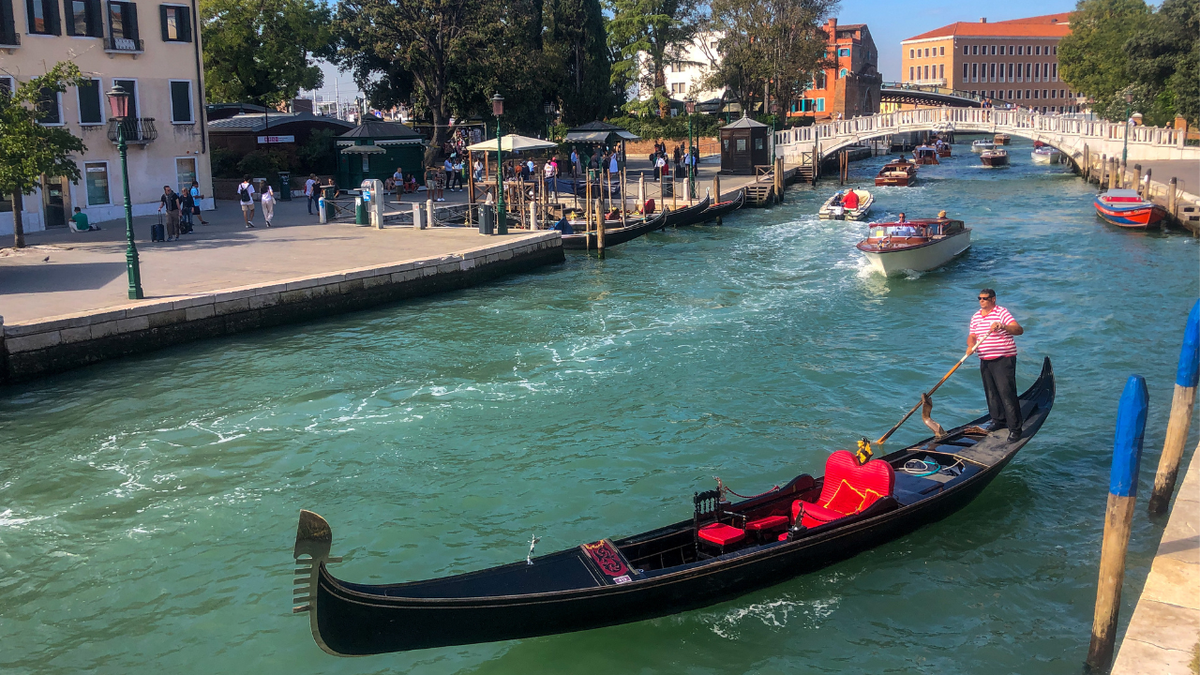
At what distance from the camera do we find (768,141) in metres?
38.4

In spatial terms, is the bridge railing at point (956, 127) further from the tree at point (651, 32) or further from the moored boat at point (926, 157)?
the tree at point (651, 32)

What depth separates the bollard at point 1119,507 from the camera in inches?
215

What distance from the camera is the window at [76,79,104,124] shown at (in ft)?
71.8

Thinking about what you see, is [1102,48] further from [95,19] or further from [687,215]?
[95,19]

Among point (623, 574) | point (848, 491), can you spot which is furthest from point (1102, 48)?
point (623, 574)

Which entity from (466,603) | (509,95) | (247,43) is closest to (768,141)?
(509,95)

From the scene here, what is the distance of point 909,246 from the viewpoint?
61.7 ft

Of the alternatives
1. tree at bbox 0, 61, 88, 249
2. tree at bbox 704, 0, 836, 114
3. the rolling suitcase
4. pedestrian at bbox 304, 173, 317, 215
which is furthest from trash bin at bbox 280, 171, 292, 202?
tree at bbox 704, 0, 836, 114

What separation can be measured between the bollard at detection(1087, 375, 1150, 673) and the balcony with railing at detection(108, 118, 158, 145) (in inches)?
878

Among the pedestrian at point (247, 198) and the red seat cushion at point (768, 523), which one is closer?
the red seat cushion at point (768, 523)

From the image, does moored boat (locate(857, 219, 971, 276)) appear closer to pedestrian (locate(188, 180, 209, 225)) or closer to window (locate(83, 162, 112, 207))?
pedestrian (locate(188, 180, 209, 225))

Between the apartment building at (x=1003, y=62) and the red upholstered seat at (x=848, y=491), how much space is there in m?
103

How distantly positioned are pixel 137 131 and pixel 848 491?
68.9ft

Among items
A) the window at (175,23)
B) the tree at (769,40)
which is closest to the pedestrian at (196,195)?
the window at (175,23)
